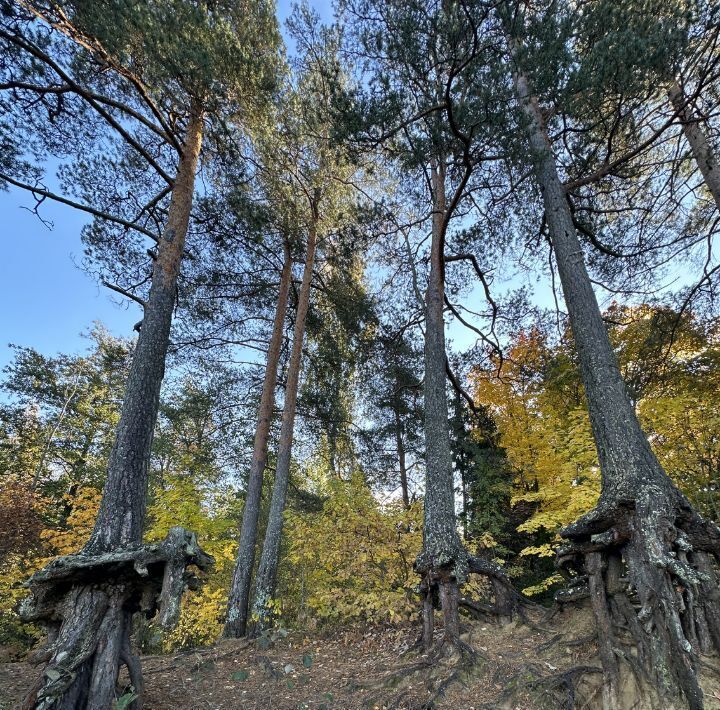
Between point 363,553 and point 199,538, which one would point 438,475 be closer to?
→ point 363,553

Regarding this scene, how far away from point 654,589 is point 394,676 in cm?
269

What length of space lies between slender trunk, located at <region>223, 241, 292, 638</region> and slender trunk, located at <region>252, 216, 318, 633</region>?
0.24 m

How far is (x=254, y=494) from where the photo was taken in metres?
7.43

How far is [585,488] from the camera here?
691cm

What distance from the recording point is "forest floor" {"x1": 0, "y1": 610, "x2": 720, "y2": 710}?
3.32m

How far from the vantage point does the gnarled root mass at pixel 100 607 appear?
285 cm

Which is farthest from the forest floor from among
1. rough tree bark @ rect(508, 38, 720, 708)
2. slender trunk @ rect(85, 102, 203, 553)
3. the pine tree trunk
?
slender trunk @ rect(85, 102, 203, 553)

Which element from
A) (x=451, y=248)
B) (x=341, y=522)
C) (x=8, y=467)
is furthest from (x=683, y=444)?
(x=8, y=467)

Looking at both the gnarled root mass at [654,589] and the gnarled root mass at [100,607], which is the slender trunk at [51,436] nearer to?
the gnarled root mass at [100,607]

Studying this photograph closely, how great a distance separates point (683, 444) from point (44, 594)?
9569 millimetres

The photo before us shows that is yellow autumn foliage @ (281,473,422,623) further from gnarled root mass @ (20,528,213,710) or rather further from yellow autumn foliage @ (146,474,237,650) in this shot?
gnarled root mass @ (20,528,213,710)

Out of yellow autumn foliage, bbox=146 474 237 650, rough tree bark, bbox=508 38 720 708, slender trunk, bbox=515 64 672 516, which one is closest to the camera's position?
rough tree bark, bbox=508 38 720 708

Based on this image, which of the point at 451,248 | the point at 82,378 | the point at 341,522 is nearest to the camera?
the point at 341,522

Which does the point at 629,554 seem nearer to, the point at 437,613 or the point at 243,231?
the point at 437,613
